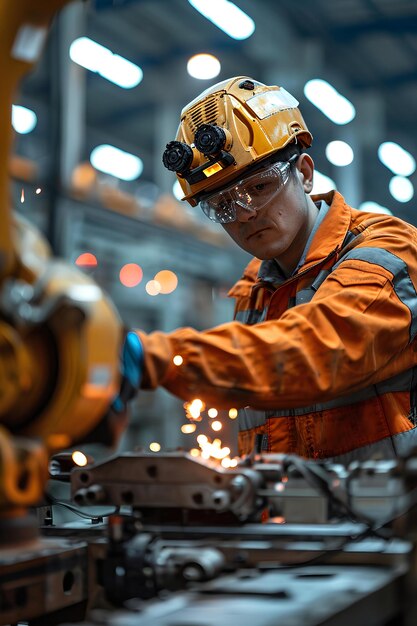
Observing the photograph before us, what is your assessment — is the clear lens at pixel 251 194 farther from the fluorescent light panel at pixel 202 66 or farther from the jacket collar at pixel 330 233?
the fluorescent light panel at pixel 202 66

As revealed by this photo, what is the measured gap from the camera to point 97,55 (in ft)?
16.1

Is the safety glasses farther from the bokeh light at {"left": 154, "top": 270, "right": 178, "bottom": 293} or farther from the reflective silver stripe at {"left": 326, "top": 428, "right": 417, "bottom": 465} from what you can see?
the bokeh light at {"left": 154, "top": 270, "right": 178, "bottom": 293}

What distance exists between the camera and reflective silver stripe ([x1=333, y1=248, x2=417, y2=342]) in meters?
2.05

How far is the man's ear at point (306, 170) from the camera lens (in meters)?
2.49

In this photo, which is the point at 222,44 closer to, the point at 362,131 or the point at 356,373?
the point at 362,131

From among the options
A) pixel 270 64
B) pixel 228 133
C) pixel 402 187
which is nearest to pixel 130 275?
pixel 270 64

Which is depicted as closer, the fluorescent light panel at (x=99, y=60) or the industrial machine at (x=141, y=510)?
the industrial machine at (x=141, y=510)

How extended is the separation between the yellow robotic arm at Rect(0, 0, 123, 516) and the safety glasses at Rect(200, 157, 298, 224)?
108 centimetres

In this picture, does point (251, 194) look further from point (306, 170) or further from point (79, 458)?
point (79, 458)

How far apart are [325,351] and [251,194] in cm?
67

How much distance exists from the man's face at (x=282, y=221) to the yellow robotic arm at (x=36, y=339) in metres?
1.16

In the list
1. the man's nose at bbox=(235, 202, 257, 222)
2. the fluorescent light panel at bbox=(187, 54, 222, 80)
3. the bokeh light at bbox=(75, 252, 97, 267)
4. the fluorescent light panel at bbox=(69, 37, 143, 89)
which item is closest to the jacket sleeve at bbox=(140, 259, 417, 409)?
the man's nose at bbox=(235, 202, 257, 222)

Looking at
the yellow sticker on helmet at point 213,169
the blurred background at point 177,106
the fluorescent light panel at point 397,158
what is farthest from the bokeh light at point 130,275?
the yellow sticker on helmet at point 213,169

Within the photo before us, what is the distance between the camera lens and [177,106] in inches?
314
